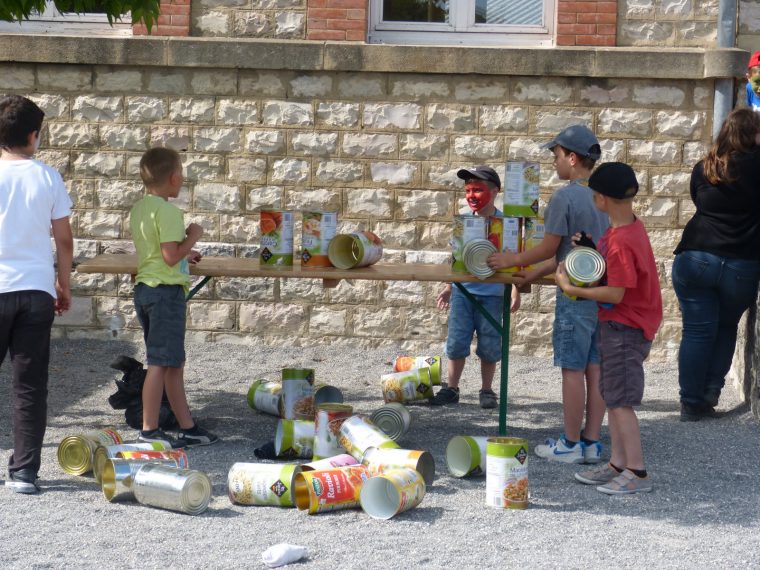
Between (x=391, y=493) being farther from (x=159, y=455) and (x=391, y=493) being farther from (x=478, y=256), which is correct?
(x=478, y=256)

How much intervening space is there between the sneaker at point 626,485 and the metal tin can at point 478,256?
126cm

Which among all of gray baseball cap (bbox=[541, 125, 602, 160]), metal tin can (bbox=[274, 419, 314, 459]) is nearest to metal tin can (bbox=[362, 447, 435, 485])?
metal tin can (bbox=[274, 419, 314, 459])

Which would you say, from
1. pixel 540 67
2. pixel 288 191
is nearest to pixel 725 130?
pixel 540 67

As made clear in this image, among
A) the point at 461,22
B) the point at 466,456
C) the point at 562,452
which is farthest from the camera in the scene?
the point at 461,22

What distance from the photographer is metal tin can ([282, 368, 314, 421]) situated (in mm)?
6836

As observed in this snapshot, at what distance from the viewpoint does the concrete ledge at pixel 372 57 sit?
9352 millimetres

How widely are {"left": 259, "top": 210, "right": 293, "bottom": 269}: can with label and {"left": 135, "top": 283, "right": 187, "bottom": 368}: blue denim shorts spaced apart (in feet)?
1.67

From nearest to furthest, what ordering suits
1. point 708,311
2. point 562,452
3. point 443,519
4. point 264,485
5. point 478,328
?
point 443,519
point 264,485
point 562,452
point 708,311
point 478,328

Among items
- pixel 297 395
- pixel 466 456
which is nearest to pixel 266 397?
pixel 297 395

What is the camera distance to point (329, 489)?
5.19 m

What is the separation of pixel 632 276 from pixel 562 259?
747mm

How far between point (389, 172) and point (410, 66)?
0.86 m

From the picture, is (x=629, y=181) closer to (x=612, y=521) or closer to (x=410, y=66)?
(x=612, y=521)

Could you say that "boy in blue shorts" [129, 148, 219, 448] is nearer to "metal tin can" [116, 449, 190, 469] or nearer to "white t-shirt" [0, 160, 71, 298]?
"metal tin can" [116, 449, 190, 469]
